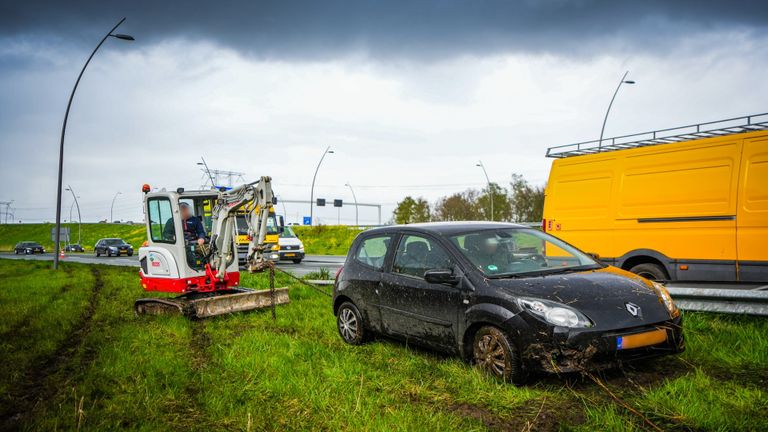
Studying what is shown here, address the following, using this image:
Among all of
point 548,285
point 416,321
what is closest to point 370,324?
point 416,321

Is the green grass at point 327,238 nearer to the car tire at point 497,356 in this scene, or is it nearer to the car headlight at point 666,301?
the car tire at point 497,356

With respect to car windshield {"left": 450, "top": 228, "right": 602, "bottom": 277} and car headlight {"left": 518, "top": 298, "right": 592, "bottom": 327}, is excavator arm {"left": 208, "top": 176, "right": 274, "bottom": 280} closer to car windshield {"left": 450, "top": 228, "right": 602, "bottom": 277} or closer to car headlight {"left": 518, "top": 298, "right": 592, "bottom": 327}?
car windshield {"left": 450, "top": 228, "right": 602, "bottom": 277}

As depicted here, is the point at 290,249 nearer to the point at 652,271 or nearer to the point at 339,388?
the point at 652,271

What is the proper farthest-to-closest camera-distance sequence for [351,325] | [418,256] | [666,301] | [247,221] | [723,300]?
1. [247,221]
2. [351,325]
3. [723,300]
4. [418,256]
5. [666,301]

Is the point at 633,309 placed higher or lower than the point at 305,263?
higher

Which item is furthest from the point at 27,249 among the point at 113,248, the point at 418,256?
the point at 418,256

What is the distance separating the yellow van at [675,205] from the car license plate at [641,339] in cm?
368

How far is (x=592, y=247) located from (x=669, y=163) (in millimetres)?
1807

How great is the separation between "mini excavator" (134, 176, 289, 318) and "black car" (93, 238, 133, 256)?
37.2m

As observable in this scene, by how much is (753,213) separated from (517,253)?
3942mm

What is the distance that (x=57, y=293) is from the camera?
14008 mm

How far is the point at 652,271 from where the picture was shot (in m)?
8.69

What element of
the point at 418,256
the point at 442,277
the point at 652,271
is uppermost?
the point at 418,256

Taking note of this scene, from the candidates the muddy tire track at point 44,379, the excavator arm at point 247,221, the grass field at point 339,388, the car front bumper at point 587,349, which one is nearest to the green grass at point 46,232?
the excavator arm at point 247,221
